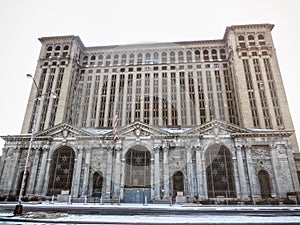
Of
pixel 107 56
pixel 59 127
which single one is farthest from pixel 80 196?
pixel 107 56

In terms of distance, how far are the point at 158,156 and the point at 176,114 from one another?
117ft

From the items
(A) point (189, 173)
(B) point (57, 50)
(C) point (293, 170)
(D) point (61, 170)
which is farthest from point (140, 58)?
(C) point (293, 170)

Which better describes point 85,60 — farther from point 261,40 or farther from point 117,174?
point 261,40

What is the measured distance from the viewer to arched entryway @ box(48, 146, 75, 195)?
125 ft

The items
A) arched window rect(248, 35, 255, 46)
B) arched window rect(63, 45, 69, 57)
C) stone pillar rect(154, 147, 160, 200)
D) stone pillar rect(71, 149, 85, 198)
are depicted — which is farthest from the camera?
arched window rect(63, 45, 69, 57)

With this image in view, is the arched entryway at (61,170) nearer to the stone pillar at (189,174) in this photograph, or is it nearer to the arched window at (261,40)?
the stone pillar at (189,174)

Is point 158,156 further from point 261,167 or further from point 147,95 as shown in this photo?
point 147,95

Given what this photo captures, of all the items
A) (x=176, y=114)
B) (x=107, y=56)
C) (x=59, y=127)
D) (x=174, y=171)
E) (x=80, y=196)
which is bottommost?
(x=80, y=196)

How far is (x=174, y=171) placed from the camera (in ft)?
121

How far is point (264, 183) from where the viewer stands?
36562 mm

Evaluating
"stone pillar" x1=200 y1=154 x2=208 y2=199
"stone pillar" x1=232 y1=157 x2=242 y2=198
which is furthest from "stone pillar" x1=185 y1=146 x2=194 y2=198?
"stone pillar" x1=232 y1=157 x2=242 y2=198

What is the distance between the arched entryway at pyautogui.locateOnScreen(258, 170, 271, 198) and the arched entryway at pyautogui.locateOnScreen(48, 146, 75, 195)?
35433mm

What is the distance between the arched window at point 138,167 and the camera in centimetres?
3691

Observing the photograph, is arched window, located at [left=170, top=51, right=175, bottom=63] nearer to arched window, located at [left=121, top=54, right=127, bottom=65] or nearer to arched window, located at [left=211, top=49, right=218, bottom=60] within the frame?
arched window, located at [left=211, top=49, right=218, bottom=60]
